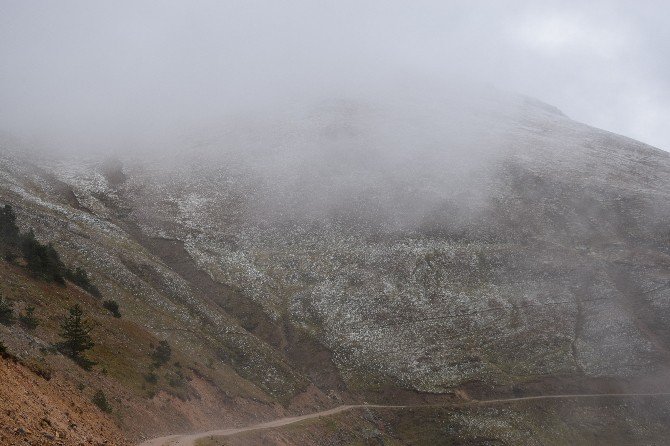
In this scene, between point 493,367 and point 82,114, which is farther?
point 82,114

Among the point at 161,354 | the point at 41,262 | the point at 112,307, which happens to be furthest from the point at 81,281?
the point at 161,354

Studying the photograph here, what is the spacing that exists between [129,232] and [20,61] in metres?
156

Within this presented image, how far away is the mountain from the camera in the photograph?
1965 inches

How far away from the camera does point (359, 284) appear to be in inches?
3014

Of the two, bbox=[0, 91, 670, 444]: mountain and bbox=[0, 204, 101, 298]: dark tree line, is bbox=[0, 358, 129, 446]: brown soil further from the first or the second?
bbox=[0, 204, 101, 298]: dark tree line

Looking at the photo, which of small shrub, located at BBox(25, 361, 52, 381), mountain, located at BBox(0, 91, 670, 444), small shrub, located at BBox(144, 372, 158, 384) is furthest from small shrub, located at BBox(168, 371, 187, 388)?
small shrub, located at BBox(25, 361, 52, 381)

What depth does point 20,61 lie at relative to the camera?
18625cm

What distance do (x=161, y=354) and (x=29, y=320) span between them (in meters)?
13.4

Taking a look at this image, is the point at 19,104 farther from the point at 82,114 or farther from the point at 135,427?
the point at 135,427

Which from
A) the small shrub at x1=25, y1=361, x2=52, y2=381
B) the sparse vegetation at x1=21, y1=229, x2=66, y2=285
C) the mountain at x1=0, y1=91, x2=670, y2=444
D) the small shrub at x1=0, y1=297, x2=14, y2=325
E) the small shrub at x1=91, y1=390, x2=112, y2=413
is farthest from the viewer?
the mountain at x1=0, y1=91, x2=670, y2=444

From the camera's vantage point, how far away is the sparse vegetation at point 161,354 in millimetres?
46531

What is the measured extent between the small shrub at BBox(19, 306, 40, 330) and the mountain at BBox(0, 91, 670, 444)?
2.85 feet

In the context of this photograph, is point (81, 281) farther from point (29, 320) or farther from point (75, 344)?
point (75, 344)

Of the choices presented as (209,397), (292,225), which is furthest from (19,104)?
(209,397)
